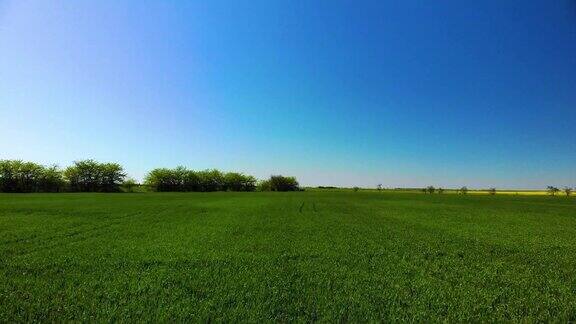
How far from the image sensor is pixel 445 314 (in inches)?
356

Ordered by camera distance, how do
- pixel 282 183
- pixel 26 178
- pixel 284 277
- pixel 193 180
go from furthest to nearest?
1. pixel 282 183
2. pixel 193 180
3. pixel 26 178
4. pixel 284 277

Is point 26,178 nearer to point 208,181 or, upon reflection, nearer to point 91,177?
point 91,177

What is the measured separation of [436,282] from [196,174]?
481 feet

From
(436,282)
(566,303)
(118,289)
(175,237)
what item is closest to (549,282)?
(566,303)

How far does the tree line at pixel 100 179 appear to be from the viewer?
381 feet

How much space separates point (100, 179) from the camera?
13038 cm

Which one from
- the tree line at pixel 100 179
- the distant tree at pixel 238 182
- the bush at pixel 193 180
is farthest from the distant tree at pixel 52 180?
the distant tree at pixel 238 182

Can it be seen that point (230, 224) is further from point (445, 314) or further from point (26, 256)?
point (445, 314)

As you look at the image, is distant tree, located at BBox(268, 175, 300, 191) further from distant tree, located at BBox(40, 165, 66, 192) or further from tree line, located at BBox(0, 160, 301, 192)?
distant tree, located at BBox(40, 165, 66, 192)

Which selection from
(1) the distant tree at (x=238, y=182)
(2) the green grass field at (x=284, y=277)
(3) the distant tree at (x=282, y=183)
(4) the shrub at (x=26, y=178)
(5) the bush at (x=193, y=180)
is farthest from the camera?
(3) the distant tree at (x=282, y=183)

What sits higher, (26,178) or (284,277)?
(26,178)

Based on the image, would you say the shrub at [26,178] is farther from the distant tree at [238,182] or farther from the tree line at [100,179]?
the distant tree at [238,182]

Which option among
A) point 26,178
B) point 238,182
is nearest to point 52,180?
point 26,178

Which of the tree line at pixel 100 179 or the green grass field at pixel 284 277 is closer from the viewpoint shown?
the green grass field at pixel 284 277
